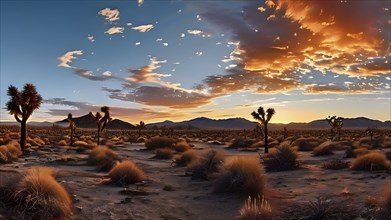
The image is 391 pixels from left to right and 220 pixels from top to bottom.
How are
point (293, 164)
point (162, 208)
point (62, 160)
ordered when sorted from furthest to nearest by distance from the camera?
point (62, 160)
point (293, 164)
point (162, 208)

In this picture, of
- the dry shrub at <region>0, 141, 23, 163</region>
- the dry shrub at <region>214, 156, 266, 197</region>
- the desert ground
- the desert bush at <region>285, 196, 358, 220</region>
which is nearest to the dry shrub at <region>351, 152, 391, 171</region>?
the desert ground

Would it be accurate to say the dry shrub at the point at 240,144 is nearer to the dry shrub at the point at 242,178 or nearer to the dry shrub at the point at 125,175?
the dry shrub at the point at 125,175

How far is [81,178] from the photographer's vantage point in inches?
618

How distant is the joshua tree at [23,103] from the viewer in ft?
92.3

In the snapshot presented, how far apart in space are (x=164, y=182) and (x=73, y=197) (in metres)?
5.23

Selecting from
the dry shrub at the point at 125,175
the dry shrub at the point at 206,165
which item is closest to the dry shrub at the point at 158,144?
the dry shrub at the point at 206,165

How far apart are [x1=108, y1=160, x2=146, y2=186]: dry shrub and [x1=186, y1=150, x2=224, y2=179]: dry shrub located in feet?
7.72

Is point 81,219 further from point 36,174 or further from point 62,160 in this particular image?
point 62,160

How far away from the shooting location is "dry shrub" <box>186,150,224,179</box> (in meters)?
16.6

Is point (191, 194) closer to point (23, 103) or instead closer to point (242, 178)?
point (242, 178)

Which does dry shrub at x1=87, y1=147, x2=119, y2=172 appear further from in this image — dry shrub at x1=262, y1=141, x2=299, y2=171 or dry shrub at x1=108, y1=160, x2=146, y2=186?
dry shrub at x1=262, y1=141, x2=299, y2=171

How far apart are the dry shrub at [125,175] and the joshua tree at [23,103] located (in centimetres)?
1519

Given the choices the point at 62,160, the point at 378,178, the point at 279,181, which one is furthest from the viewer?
the point at 62,160

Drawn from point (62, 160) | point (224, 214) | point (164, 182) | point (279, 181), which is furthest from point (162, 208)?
point (62, 160)
